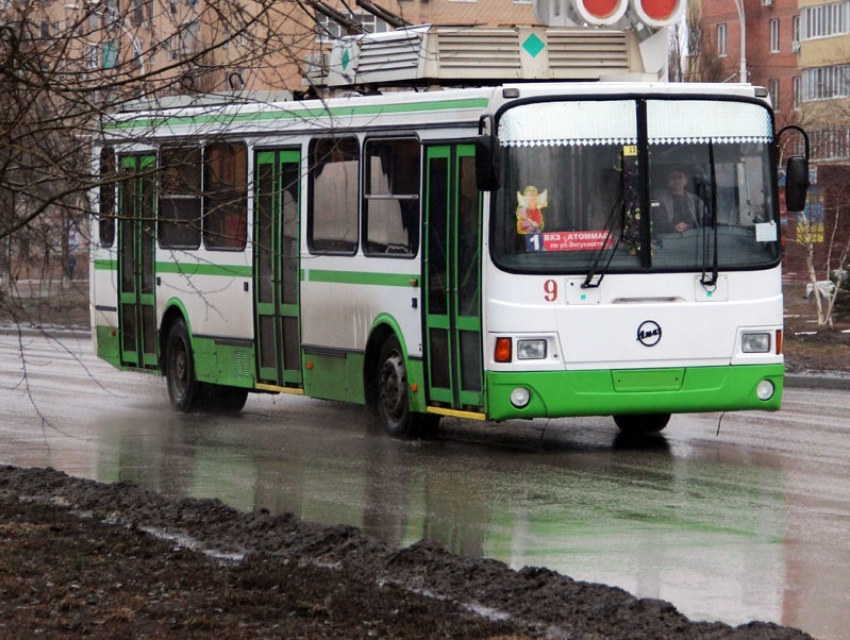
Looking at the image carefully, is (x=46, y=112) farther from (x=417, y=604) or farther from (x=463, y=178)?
(x=463, y=178)

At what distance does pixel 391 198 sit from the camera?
1545 cm

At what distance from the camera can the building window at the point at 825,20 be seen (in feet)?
284

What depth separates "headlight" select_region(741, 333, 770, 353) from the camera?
14438 mm

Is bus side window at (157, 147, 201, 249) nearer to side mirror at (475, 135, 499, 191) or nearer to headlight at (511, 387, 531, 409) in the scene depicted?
side mirror at (475, 135, 499, 191)

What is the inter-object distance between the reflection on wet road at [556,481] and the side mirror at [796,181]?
184 centimetres

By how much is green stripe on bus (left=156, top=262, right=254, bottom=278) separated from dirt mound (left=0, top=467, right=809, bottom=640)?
6.84 meters

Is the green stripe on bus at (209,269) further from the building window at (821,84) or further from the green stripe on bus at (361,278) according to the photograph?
the building window at (821,84)

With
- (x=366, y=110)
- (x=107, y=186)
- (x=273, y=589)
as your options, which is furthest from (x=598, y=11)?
(x=273, y=589)

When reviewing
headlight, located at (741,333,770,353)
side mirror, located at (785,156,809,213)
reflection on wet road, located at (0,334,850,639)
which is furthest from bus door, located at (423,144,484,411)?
side mirror, located at (785,156,809,213)

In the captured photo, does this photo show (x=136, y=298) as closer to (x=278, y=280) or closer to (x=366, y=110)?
(x=278, y=280)

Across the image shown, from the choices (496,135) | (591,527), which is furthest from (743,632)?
(496,135)

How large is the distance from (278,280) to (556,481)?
16.1 feet

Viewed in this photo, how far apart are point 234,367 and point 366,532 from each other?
730cm

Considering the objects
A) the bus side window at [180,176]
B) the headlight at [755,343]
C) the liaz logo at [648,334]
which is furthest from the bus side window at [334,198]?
the bus side window at [180,176]
